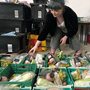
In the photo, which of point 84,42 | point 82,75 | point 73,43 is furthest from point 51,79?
point 84,42

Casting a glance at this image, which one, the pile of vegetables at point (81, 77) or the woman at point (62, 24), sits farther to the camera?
the woman at point (62, 24)

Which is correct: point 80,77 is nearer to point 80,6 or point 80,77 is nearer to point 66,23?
point 66,23

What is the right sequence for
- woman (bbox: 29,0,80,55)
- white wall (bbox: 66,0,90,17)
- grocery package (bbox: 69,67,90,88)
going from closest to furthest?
grocery package (bbox: 69,67,90,88) → woman (bbox: 29,0,80,55) → white wall (bbox: 66,0,90,17)

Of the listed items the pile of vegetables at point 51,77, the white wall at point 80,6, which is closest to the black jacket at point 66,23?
the pile of vegetables at point 51,77

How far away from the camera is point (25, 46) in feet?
14.8

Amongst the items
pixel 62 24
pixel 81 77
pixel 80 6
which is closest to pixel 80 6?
pixel 80 6

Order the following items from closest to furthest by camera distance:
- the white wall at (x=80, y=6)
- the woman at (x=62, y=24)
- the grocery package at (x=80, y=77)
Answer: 1. the grocery package at (x=80, y=77)
2. the woman at (x=62, y=24)
3. the white wall at (x=80, y=6)

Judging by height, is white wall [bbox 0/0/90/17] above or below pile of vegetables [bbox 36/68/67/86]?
above

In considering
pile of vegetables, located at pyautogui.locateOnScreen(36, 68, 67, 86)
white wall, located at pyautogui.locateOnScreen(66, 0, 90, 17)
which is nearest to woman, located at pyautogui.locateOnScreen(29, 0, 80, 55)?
pile of vegetables, located at pyautogui.locateOnScreen(36, 68, 67, 86)

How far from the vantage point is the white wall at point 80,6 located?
5.12 meters

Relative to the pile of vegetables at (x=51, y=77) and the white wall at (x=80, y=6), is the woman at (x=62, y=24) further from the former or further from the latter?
the white wall at (x=80, y=6)

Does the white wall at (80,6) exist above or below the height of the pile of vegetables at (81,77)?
above

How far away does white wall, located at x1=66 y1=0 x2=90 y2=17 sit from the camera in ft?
16.8

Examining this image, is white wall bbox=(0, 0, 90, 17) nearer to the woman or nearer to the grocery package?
the woman
